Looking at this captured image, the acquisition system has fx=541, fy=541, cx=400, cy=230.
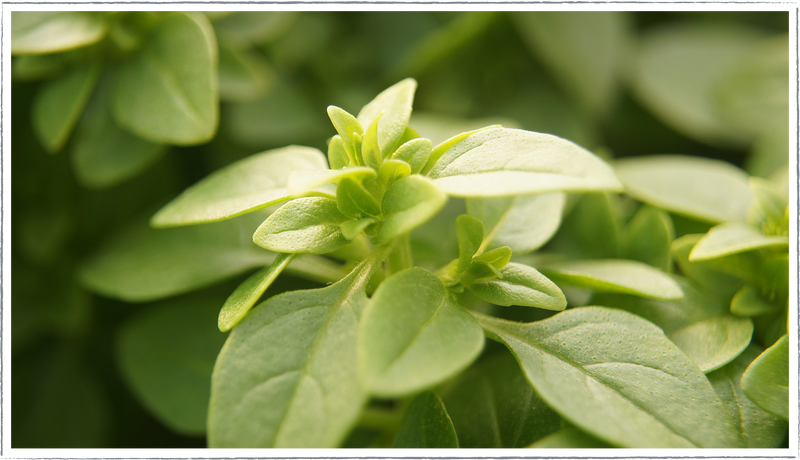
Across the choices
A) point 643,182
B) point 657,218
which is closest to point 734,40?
point 643,182

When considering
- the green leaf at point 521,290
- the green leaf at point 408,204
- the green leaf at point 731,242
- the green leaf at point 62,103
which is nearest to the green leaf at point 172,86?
the green leaf at point 62,103

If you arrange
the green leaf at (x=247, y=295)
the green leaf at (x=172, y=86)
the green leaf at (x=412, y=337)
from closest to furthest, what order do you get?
the green leaf at (x=412, y=337)
the green leaf at (x=247, y=295)
the green leaf at (x=172, y=86)

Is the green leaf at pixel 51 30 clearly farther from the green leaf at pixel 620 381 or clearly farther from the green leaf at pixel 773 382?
the green leaf at pixel 773 382

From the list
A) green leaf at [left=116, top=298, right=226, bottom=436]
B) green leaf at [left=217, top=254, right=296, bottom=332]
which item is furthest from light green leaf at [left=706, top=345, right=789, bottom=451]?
green leaf at [left=116, top=298, right=226, bottom=436]

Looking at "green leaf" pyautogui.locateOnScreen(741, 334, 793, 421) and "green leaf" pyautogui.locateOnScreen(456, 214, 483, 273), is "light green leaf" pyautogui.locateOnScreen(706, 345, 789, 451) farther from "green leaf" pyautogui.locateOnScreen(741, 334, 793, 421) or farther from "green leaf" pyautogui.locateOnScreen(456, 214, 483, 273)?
"green leaf" pyautogui.locateOnScreen(456, 214, 483, 273)

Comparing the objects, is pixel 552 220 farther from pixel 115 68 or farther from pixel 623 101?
pixel 623 101

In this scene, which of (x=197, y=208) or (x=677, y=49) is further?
(x=677, y=49)

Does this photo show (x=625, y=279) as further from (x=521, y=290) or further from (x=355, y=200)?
(x=355, y=200)
